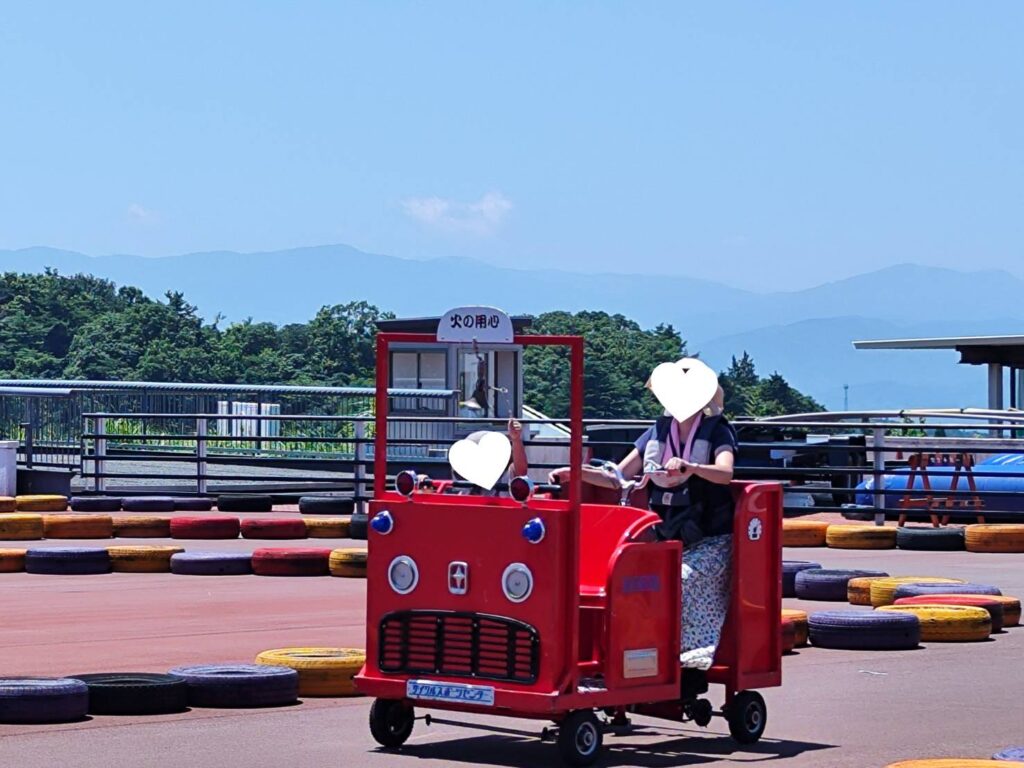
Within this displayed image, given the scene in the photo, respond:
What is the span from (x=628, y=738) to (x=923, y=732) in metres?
1.41

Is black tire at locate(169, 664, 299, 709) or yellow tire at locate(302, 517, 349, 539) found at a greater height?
yellow tire at locate(302, 517, 349, 539)

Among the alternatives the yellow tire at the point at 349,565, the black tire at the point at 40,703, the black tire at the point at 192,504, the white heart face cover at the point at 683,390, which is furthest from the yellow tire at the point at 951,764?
the black tire at the point at 192,504

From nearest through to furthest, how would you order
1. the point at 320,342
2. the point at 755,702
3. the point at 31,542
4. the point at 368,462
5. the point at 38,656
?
the point at 755,702 → the point at 38,656 → the point at 31,542 → the point at 368,462 → the point at 320,342

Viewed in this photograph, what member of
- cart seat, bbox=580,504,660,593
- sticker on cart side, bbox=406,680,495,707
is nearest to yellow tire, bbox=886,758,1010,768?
cart seat, bbox=580,504,660,593

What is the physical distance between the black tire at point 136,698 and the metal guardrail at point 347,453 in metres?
14.7

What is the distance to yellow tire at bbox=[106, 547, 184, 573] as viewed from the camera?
715 inches

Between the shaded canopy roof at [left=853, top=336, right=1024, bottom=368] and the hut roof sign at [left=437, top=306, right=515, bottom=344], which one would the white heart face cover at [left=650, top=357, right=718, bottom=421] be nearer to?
the hut roof sign at [left=437, top=306, right=515, bottom=344]

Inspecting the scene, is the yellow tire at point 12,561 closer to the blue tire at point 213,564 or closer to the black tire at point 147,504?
the blue tire at point 213,564

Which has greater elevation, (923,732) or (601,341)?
(601,341)

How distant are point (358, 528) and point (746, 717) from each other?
13.0 m

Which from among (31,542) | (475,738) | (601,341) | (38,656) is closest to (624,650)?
(475,738)

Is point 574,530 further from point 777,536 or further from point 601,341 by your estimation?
point 601,341

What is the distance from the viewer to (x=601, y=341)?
75.2 m

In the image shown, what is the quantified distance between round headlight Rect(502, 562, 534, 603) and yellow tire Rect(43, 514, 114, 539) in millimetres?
14148
